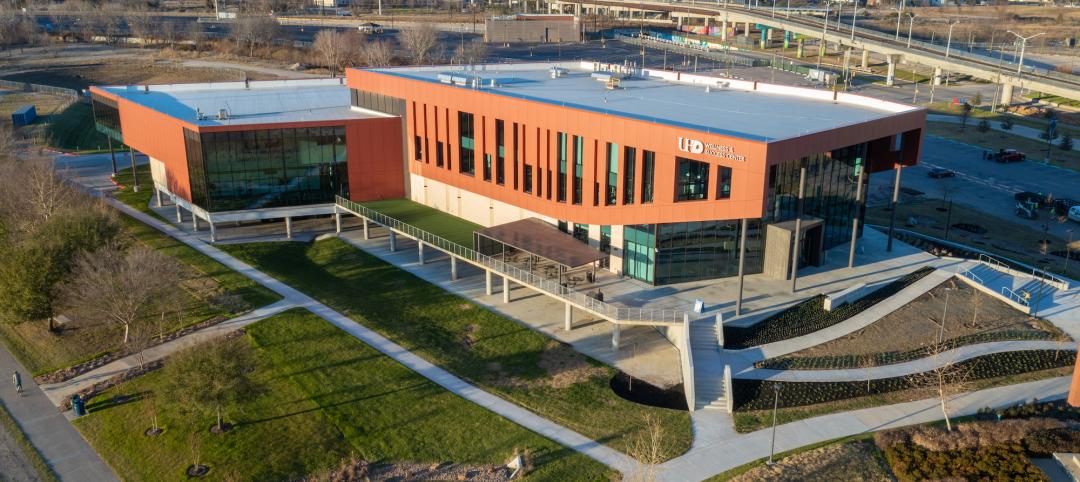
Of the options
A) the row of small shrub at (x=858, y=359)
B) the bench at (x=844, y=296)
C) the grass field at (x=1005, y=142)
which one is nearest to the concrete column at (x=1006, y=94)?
the grass field at (x=1005, y=142)

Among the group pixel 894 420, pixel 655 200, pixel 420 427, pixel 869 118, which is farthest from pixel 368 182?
pixel 894 420

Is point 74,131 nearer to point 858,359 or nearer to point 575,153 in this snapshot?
point 575,153

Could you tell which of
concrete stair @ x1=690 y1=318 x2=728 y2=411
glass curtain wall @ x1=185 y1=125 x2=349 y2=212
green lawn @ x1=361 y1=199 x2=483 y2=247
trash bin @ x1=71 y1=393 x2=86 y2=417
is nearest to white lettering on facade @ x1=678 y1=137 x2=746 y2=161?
concrete stair @ x1=690 y1=318 x2=728 y2=411

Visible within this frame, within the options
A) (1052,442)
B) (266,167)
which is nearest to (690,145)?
(1052,442)

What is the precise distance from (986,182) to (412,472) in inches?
2647

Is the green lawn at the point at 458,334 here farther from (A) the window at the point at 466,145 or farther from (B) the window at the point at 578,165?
(B) the window at the point at 578,165

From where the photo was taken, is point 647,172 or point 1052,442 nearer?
point 1052,442

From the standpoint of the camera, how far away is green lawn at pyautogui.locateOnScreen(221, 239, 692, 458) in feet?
125

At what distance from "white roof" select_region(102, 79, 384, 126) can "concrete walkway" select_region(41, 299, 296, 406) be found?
17.7 meters

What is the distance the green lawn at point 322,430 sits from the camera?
3491cm

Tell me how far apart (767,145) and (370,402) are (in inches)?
919

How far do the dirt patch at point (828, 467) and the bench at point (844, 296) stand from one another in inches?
470

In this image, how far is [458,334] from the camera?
1841 inches

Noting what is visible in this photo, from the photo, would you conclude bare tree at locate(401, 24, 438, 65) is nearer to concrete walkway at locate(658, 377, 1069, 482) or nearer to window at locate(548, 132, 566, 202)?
window at locate(548, 132, 566, 202)
